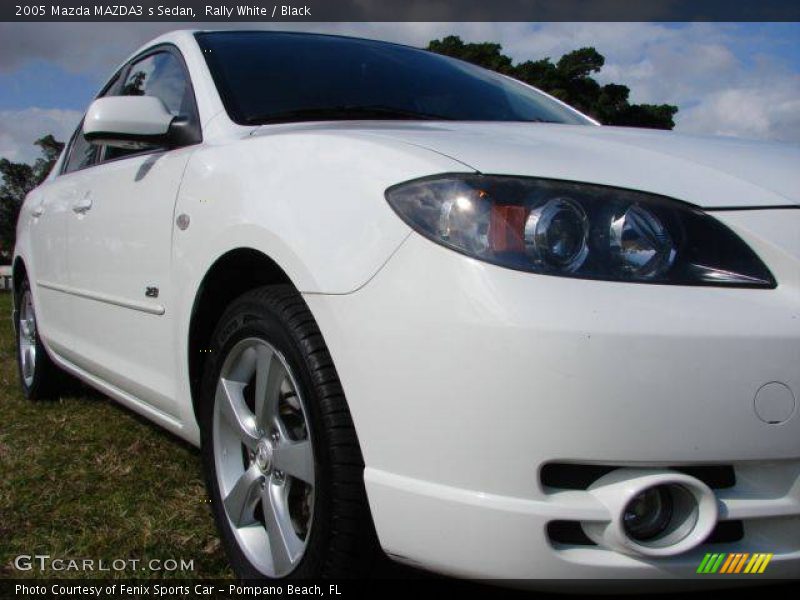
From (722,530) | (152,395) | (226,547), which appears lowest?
(226,547)

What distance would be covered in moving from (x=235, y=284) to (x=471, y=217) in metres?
0.84

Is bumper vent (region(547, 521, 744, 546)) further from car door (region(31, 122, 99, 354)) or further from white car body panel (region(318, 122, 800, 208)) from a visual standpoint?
→ car door (region(31, 122, 99, 354))

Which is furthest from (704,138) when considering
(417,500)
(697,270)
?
(417,500)

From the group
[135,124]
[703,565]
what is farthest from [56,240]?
[703,565]

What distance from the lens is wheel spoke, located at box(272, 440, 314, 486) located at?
163 cm

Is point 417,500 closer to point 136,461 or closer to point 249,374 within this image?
point 249,374

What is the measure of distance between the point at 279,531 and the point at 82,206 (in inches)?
68.3

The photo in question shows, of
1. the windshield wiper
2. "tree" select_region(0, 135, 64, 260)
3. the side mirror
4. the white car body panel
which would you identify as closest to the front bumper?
the white car body panel

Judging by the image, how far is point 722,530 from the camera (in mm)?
1382

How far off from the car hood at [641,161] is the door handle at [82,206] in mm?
1499

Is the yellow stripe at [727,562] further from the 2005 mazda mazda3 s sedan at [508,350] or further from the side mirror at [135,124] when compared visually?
the side mirror at [135,124]

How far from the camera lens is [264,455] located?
187cm

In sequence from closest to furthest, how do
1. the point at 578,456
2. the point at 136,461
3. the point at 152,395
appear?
the point at 578,456 < the point at 152,395 < the point at 136,461

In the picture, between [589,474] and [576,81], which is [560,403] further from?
[576,81]
